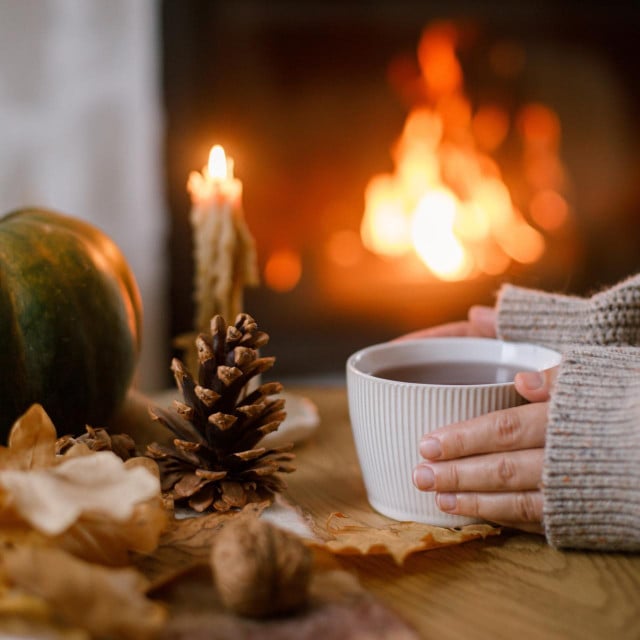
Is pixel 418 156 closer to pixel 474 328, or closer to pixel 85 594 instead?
pixel 474 328

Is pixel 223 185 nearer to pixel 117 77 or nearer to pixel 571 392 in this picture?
pixel 571 392

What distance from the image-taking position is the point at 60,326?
2.04ft

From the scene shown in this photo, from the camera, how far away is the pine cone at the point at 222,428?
557 mm

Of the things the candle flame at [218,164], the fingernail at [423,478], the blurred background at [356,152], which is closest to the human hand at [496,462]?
the fingernail at [423,478]

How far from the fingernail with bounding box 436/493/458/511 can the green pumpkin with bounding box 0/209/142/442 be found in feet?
0.97

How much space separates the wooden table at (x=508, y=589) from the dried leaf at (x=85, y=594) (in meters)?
0.13

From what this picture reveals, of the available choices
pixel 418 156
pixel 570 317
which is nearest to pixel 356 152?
pixel 418 156

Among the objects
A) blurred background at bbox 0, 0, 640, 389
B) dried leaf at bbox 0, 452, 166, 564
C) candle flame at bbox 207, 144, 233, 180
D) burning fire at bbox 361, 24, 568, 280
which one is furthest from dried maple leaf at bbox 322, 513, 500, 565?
burning fire at bbox 361, 24, 568, 280

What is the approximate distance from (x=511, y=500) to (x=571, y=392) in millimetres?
81

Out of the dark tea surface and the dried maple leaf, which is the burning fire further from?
the dried maple leaf

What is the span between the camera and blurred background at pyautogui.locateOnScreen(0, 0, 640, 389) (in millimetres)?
1359

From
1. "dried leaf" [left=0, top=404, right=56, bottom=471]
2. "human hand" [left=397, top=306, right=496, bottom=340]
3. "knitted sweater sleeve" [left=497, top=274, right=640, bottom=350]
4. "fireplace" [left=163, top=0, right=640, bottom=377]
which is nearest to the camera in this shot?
"dried leaf" [left=0, top=404, right=56, bottom=471]

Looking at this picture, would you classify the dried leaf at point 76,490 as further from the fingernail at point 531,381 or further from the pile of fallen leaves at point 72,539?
the fingernail at point 531,381

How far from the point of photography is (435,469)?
542 millimetres
